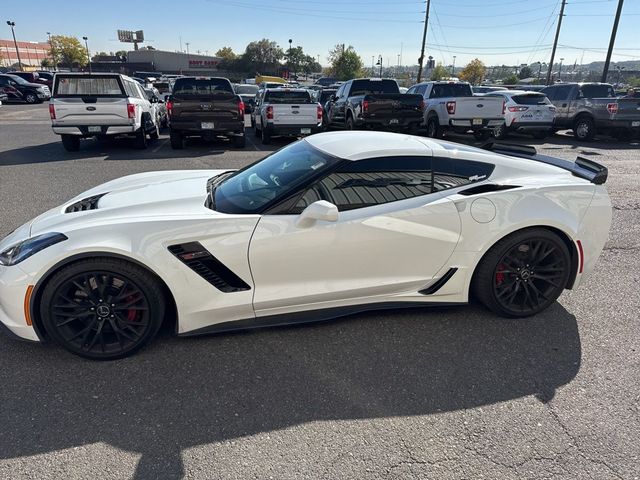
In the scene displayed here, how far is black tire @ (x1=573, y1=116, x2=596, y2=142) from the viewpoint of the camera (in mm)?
14984

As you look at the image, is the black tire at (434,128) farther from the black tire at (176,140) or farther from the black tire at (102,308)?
the black tire at (102,308)

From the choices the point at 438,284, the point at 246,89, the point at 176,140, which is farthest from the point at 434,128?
the point at 246,89

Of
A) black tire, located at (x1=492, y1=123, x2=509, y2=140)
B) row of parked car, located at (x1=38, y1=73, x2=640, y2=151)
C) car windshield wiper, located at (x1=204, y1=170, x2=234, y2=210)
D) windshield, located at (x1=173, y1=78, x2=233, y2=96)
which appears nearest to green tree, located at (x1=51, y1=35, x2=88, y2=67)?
row of parked car, located at (x1=38, y1=73, x2=640, y2=151)

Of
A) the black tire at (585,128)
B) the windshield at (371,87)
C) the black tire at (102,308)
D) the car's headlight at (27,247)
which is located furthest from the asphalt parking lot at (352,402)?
A: the black tire at (585,128)

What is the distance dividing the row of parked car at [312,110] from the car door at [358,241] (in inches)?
349

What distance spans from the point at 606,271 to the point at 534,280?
1.59 metres

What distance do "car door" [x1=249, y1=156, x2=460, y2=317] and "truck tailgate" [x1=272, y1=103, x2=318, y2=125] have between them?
31.1ft

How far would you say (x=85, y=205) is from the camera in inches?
131

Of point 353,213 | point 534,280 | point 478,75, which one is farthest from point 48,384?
point 478,75

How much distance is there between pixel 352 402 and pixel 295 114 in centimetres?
1063

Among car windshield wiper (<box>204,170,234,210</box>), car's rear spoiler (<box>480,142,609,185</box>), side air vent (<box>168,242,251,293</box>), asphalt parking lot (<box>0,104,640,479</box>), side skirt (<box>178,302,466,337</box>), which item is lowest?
asphalt parking lot (<box>0,104,640,479</box>)

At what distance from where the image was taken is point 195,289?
2.82 meters

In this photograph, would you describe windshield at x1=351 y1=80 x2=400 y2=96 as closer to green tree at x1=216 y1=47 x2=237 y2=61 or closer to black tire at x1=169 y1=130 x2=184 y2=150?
black tire at x1=169 y1=130 x2=184 y2=150

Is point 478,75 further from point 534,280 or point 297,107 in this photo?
point 534,280
